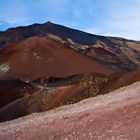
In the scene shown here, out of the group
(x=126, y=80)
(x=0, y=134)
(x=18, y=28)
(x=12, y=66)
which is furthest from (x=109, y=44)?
(x=0, y=134)

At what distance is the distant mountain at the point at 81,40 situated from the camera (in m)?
136

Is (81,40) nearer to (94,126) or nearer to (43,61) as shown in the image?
(43,61)

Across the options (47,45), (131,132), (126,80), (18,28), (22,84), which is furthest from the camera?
(18,28)

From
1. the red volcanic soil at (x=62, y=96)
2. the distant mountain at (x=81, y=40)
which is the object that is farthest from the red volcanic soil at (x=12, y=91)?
the distant mountain at (x=81, y=40)

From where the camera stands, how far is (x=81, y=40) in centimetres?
15412

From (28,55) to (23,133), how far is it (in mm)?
61688

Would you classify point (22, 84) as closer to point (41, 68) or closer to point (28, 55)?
point (41, 68)

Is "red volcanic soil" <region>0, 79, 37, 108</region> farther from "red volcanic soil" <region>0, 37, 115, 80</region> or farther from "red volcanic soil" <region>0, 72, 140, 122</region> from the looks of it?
"red volcanic soil" <region>0, 37, 115, 80</region>

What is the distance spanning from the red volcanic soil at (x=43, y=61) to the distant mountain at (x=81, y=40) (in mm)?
40492

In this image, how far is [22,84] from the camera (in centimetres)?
5156

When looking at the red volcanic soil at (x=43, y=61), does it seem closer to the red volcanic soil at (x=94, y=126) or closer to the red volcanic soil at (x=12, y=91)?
the red volcanic soil at (x=12, y=91)

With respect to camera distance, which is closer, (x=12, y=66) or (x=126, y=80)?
(x=126, y=80)

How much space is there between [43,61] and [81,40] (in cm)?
7819

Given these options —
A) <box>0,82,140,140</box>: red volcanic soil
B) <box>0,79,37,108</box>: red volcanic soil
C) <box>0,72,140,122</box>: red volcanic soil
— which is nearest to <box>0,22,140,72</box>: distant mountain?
<box>0,79,37,108</box>: red volcanic soil
